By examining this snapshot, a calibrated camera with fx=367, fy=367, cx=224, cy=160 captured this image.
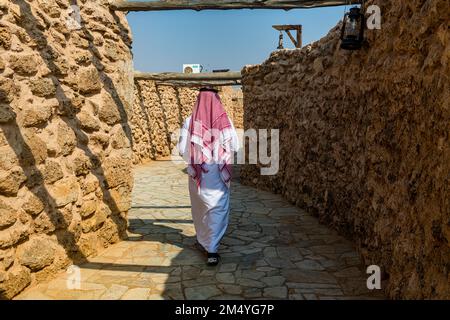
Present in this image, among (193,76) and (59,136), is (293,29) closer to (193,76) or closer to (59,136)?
(193,76)

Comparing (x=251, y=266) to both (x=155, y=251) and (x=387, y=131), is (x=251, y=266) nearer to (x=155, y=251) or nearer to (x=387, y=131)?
(x=155, y=251)

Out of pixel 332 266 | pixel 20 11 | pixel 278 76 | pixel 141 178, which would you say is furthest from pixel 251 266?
pixel 141 178

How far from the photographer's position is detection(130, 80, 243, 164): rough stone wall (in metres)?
11.6

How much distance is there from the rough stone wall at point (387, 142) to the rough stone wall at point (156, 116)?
6520 millimetres

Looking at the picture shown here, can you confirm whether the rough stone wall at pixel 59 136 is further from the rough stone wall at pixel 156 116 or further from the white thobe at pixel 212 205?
the rough stone wall at pixel 156 116

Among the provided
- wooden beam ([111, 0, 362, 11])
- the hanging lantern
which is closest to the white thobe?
wooden beam ([111, 0, 362, 11])

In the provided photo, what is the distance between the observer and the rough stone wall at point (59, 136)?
114 inches

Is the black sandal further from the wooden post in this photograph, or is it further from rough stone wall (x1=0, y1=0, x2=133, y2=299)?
the wooden post

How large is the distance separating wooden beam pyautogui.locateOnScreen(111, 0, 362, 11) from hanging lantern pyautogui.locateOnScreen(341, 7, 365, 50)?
326mm

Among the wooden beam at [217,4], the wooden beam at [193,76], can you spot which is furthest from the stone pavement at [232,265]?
the wooden beam at [193,76]

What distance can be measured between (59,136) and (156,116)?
375 inches

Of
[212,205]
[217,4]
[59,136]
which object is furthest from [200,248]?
[217,4]

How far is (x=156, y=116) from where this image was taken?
12.9m

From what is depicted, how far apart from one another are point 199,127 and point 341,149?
6.24ft
